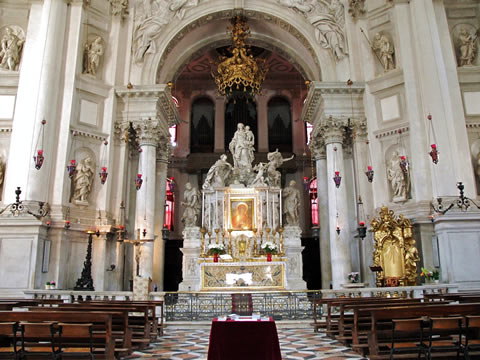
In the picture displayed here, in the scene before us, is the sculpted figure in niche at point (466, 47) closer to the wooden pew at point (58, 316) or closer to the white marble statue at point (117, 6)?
the white marble statue at point (117, 6)

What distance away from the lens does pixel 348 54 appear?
18156 millimetres

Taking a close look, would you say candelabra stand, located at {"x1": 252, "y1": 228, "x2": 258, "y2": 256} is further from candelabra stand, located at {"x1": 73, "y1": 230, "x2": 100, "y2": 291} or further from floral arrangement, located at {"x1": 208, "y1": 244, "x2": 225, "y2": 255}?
candelabra stand, located at {"x1": 73, "y1": 230, "x2": 100, "y2": 291}

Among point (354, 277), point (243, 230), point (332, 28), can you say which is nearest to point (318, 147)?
point (332, 28)

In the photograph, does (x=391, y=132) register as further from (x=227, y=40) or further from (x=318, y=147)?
(x=227, y=40)

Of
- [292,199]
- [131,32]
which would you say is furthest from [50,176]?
[292,199]

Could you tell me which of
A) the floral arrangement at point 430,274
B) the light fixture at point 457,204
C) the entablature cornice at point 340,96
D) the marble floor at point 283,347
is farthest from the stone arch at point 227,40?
the marble floor at point 283,347

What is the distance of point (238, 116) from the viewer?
27922 mm

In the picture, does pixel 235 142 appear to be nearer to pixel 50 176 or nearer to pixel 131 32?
pixel 131 32

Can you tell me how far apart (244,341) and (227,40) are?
1857 centimetres

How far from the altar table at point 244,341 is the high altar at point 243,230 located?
1013 centimetres

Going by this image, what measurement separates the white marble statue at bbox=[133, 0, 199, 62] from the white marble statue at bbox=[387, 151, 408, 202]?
10718 mm

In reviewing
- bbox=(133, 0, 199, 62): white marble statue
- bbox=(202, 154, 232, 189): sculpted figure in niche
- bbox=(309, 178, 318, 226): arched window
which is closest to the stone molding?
bbox=(202, 154, 232, 189): sculpted figure in niche

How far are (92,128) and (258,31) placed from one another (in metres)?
9.43

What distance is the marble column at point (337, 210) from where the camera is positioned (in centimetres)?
1625
